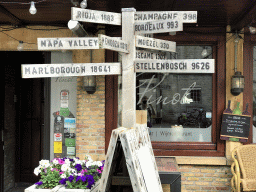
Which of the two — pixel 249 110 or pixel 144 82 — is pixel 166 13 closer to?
pixel 144 82

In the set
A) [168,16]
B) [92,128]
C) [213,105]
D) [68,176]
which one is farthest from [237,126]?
[68,176]

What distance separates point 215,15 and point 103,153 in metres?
2.91

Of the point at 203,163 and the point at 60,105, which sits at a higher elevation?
the point at 60,105

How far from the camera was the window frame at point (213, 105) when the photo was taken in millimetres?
4641

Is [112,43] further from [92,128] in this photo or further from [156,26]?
[92,128]

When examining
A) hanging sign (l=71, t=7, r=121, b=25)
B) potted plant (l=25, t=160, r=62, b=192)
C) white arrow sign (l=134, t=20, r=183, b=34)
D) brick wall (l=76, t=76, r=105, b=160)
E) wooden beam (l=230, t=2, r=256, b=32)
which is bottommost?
→ potted plant (l=25, t=160, r=62, b=192)

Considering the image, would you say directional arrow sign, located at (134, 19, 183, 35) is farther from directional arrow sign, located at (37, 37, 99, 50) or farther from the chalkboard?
the chalkboard

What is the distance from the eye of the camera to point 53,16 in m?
4.31

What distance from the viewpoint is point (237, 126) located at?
455cm

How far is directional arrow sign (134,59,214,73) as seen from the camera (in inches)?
98.0

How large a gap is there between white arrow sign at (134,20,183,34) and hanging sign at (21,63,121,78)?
0.41 m

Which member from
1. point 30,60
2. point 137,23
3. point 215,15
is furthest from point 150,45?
point 30,60

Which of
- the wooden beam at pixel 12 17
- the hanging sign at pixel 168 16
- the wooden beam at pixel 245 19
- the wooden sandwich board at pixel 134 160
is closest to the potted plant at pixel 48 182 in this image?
the wooden sandwich board at pixel 134 160

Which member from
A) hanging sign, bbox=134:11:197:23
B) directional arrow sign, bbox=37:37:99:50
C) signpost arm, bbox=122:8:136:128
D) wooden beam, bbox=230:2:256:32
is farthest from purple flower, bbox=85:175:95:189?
wooden beam, bbox=230:2:256:32
